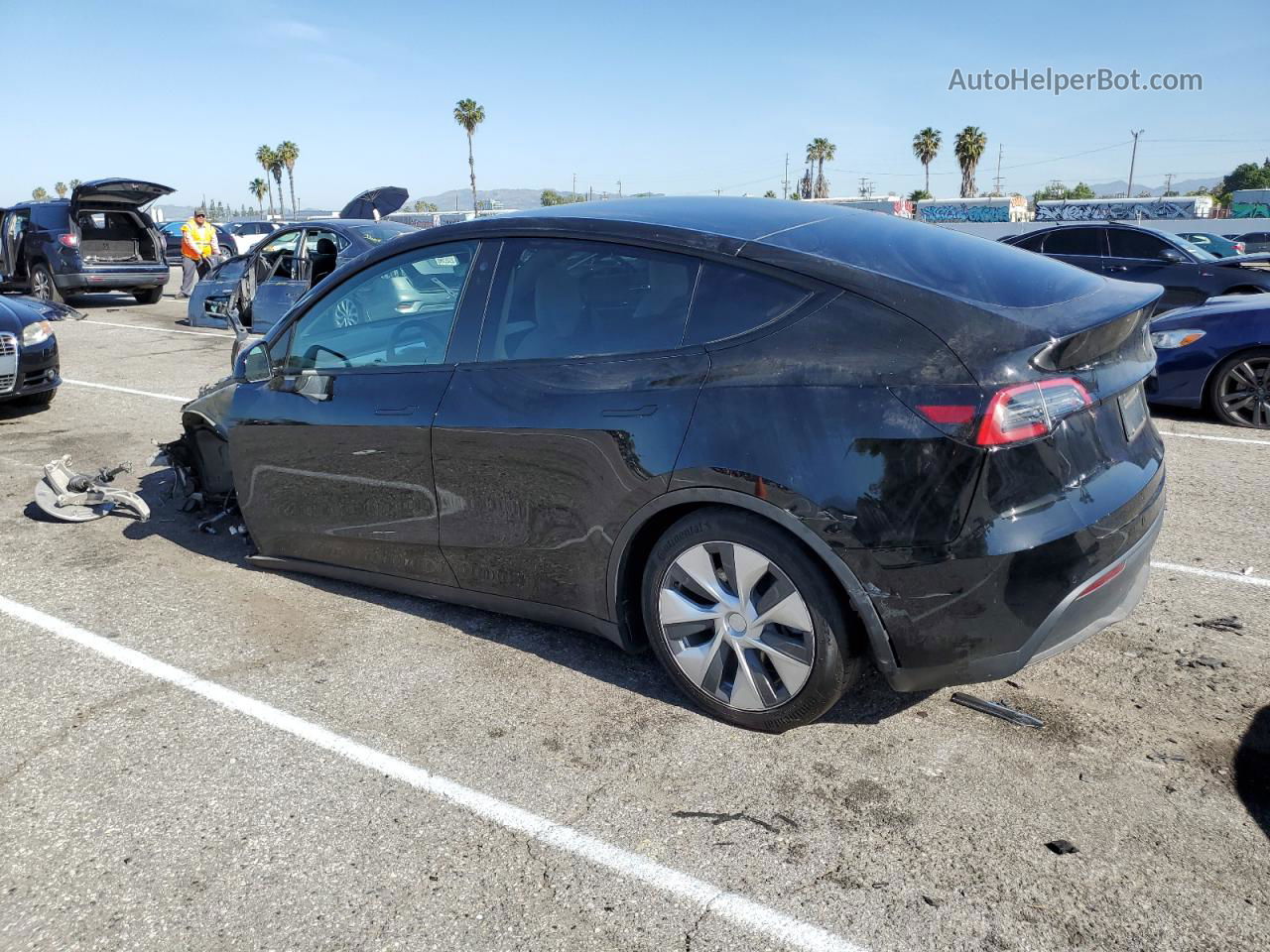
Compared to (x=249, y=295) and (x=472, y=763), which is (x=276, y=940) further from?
(x=249, y=295)

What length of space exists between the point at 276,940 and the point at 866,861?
1512 millimetres

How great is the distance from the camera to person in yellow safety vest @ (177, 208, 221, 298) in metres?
18.4

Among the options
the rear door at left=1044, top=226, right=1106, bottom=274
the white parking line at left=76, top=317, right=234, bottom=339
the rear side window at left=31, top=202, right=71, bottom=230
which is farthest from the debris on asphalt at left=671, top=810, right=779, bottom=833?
the rear side window at left=31, top=202, right=71, bottom=230

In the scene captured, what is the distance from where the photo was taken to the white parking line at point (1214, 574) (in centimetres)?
430

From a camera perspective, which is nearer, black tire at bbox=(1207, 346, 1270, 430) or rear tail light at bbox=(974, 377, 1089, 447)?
rear tail light at bbox=(974, 377, 1089, 447)

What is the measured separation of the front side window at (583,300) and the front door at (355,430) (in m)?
0.26

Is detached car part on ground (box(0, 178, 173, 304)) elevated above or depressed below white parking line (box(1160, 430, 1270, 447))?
above

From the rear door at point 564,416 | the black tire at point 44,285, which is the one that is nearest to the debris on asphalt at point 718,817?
the rear door at point 564,416

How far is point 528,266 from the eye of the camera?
361 cm

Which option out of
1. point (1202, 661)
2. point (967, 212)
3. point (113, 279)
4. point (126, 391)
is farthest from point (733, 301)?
point (967, 212)

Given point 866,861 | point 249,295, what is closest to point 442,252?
point 866,861

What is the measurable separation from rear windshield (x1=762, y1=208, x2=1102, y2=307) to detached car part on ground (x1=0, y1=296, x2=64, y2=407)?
24.9ft

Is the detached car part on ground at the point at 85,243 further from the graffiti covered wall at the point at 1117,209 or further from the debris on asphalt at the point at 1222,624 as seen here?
the graffiti covered wall at the point at 1117,209

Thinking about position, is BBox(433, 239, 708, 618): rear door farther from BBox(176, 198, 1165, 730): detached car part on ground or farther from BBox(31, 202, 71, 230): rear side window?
BBox(31, 202, 71, 230): rear side window
